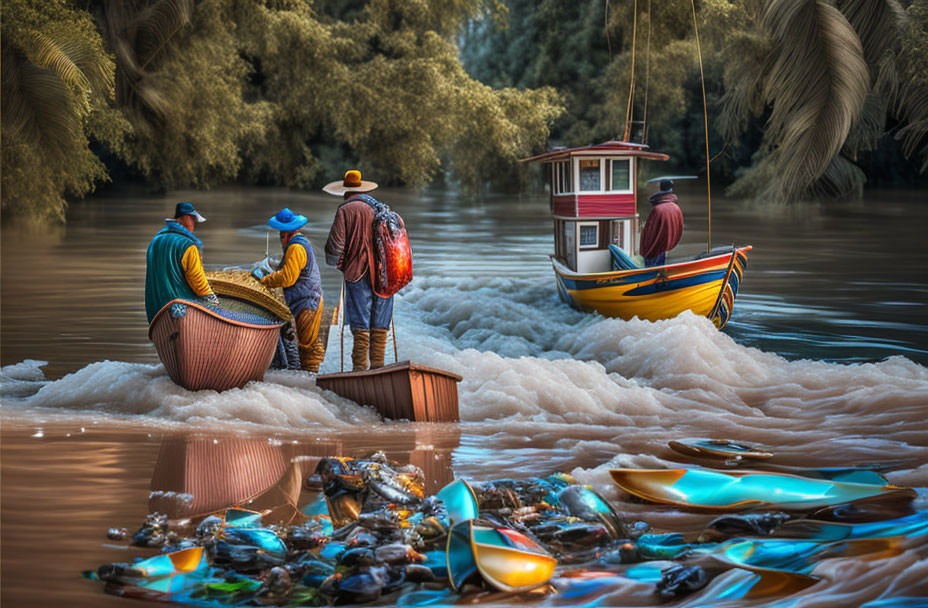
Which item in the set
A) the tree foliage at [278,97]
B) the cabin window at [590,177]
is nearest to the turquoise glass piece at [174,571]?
the cabin window at [590,177]

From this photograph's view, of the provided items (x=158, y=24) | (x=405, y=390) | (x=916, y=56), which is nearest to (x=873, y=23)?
(x=916, y=56)

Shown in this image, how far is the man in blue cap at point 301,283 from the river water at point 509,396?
79 centimetres

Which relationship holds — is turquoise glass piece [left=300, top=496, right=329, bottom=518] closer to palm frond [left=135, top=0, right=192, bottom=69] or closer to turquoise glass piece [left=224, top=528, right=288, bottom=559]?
turquoise glass piece [left=224, top=528, right=288, bottom=559]

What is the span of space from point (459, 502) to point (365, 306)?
3748 mm

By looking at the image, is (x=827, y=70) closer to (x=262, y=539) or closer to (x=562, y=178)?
(x=562, y=178)

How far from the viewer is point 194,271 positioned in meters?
8.01

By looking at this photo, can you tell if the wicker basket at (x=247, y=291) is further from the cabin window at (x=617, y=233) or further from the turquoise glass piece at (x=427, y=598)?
the cabin window at (x=617, y=233)

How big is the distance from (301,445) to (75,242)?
66.3 feet

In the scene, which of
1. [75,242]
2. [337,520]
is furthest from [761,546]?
[75,242]

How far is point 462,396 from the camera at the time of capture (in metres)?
9.28

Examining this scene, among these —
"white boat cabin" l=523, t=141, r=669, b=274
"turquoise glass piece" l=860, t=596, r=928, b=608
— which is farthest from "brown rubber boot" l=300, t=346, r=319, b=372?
"white boat cabin" l=523, t=141, r=669, b=274

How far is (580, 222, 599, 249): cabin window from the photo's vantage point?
1548 centimetres

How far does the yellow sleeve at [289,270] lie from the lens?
9141 millimetres

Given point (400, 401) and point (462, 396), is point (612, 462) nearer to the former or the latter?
point (400, 401)
